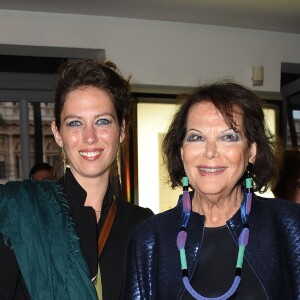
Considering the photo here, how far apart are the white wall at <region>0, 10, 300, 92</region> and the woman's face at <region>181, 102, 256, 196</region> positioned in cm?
291

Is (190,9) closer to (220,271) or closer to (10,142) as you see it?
(10,142)

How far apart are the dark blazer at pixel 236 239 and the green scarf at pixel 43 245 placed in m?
0.20

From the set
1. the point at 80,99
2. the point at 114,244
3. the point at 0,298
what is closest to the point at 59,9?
the point at 80,99

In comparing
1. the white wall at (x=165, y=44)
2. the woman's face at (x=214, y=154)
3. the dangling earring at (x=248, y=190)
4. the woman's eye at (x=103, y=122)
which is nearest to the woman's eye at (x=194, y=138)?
the woman's face at (x=214, y=154)

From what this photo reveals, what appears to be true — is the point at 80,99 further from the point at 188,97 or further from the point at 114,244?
the point at 114,244

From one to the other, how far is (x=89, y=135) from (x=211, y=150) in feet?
1.54

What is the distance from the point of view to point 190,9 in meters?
4.73

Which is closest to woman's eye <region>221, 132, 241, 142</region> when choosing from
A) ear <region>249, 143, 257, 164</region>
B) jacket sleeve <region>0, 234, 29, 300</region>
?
ear <region>249, 143, 257, 164</region>

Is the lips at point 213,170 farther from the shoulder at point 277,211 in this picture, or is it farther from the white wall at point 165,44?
the white wall at point 165,44

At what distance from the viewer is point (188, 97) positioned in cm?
188

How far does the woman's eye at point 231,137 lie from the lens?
5.63ft

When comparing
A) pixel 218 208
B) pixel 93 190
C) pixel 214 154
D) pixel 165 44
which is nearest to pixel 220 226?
pixel 218 208

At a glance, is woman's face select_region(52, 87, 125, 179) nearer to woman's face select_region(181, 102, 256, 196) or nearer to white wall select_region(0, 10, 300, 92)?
woman's face select_region(181, 102, 256, 196)

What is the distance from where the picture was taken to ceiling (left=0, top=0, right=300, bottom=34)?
4.49 meters
